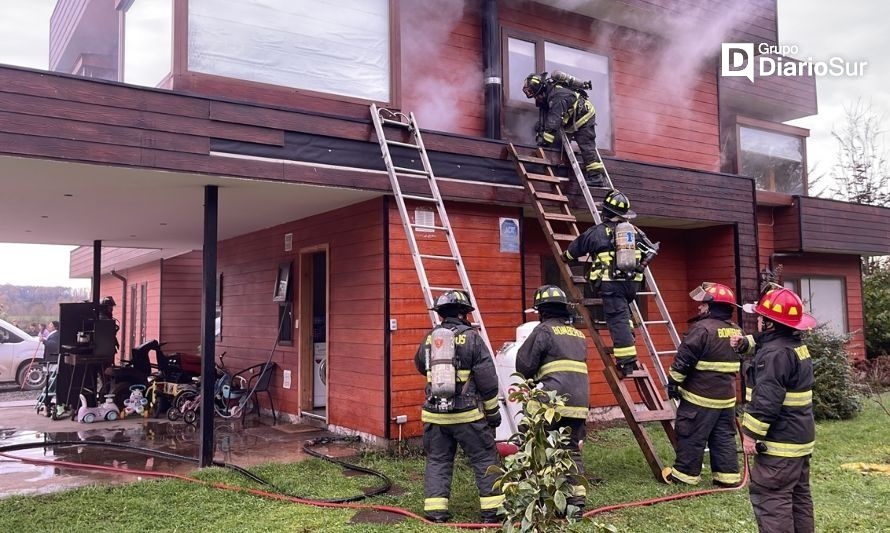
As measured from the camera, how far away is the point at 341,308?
7.89m

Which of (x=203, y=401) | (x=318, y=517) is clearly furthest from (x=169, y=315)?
(x=318, y=517)

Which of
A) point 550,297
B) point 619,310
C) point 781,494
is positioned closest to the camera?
point 781,494

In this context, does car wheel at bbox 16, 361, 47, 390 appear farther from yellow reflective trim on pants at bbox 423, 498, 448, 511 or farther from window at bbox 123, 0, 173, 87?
yellow reflective trim on pants at bbox 423, 498, 448, 511

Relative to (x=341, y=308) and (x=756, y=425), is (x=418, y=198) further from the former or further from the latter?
(x=756, y=425)

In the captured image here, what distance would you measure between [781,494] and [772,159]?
992cm

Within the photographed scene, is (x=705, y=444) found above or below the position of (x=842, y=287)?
below

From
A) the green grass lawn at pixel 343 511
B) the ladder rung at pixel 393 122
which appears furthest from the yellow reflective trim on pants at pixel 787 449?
the ladder rung at pixel 393 122

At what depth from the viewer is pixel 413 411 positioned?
705cm

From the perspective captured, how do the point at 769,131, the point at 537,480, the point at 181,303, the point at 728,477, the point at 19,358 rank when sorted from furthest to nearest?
1. the point at 19,358
2. the point at 181,303
3. the point at 769,131
4. the point at 728,477
5. the point at 537,480

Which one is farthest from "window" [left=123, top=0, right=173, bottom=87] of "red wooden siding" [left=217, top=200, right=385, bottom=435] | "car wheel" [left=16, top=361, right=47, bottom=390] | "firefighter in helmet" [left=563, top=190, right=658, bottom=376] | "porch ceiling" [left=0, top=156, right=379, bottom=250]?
"car wheel" [left=16, top=361, right=47, bottom=390]

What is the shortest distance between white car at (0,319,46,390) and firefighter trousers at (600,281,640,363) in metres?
13.2

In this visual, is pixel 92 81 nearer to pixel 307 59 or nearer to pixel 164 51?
pixel 164 51

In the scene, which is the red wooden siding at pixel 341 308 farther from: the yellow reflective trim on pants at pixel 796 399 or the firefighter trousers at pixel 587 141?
the yellow reflective trim on pants at pixel 796 399

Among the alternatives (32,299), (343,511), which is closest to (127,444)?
(343,511)
